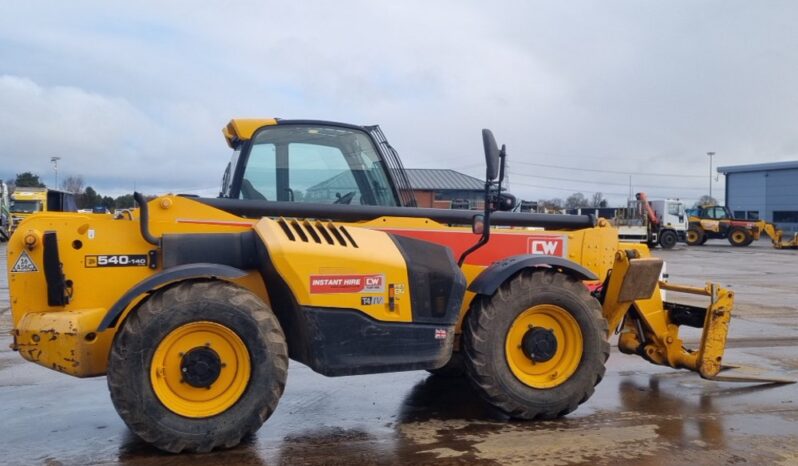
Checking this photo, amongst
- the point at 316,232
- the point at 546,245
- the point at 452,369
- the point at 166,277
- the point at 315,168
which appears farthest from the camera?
the point at 452,369

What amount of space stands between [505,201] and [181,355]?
2.38m

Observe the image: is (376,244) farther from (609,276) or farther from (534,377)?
(609,276)

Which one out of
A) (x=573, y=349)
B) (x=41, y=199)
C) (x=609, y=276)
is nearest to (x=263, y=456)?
(x=573, y=349)

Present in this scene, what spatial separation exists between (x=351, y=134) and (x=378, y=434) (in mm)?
2352

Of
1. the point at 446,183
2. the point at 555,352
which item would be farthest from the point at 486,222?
the point at 446,183

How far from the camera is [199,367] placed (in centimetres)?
434

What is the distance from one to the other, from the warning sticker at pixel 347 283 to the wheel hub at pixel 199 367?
0.75 m

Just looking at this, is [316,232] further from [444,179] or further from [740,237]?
[740,237]

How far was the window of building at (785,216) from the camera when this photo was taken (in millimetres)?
59500

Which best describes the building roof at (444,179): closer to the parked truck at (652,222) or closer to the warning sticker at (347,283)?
the parked truck at (652,222)

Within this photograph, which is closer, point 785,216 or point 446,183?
point 446,183

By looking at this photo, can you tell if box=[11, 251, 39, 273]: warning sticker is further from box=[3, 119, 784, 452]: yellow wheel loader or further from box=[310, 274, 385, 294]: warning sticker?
box=[310, 274, 385, 294]: warning sticker

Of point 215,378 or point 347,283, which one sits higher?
point 347,283

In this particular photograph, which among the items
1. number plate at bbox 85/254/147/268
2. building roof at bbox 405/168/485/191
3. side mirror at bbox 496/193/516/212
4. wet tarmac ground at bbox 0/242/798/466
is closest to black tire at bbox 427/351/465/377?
wet tarmac ground at bbox 0/242/798/466
